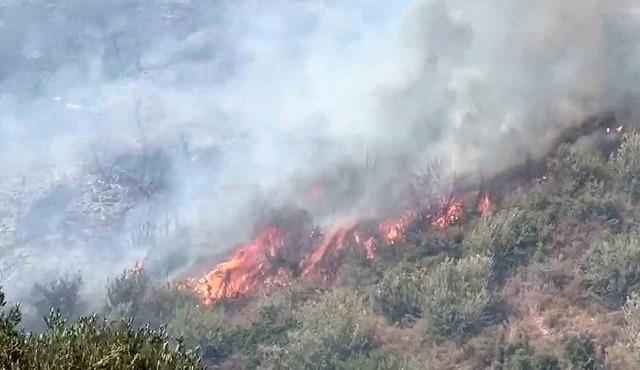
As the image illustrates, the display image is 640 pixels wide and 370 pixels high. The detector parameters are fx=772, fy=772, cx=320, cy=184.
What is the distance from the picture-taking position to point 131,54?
254 feet

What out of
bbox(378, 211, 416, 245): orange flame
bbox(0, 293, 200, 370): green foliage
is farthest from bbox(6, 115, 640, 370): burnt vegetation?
bbox(0, 293, 200, 370): green foliage

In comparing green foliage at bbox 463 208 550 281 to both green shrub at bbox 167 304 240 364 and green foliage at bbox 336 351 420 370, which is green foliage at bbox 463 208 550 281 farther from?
green shrub at bbox 167 304 240 364

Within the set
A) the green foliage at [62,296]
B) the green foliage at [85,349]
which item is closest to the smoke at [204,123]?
the green foliage at [62,296]

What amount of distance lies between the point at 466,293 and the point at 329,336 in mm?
9255

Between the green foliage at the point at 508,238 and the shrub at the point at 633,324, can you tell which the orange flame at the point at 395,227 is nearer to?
the green foliage at the point at 508,238

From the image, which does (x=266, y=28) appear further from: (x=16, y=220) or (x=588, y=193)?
(x=588, y=193)

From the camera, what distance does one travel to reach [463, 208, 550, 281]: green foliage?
49812 mm

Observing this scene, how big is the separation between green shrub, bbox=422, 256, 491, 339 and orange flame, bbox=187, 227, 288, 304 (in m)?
11.7

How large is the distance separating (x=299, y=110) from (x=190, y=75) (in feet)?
42.7

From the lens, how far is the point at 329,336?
43.7 metres

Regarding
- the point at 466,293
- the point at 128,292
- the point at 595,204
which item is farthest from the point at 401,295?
the point at 128,292

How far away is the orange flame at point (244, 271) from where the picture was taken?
177ft

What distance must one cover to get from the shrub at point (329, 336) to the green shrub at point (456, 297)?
152 inches

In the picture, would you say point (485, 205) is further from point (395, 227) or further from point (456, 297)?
point (456, 297)
